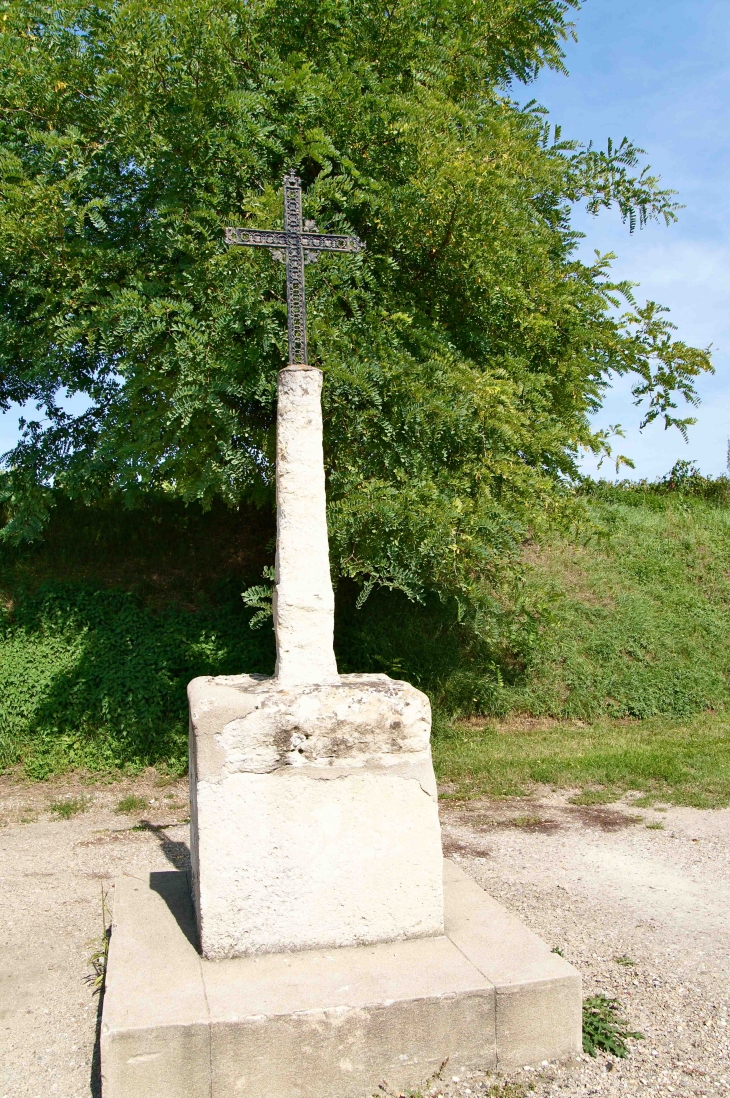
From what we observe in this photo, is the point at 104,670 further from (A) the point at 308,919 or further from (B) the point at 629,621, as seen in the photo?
(B) the point at 629,621

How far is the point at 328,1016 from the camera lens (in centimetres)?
310

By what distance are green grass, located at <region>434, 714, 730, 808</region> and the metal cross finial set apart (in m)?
4.99

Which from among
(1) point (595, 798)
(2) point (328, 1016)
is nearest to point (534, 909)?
(2) point (328, 1016)

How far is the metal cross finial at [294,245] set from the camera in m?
3.93

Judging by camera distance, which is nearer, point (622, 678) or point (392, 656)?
point (392, 656)

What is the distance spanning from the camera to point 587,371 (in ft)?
29.7

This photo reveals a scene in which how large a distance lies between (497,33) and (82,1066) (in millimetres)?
10021

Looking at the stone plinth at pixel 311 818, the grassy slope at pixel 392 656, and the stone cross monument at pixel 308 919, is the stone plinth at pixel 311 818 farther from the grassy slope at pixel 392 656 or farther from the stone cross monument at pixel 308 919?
the grassy slope at pixel 392 656

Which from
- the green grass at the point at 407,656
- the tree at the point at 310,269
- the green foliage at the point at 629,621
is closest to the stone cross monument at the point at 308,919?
the tree at the point at 310,269

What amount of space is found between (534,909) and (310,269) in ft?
16.5

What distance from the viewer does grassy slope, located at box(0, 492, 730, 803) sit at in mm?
8398

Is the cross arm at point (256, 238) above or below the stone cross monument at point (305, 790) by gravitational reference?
above

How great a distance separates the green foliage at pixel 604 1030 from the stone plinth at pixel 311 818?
0.71 meters

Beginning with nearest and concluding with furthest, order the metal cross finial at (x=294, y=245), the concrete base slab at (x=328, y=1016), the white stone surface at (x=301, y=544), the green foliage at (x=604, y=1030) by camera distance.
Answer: the concrete base slab at (x=328, y=1016) < the green foliage at (x=604, y=1030) < the white stone surface at (x=301, y=544) < the metal cross finial at (x=294, y=245)
